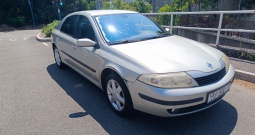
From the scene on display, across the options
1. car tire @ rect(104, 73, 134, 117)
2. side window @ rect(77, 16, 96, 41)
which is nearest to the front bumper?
car tire @ rect(104, 73, 134, 117)

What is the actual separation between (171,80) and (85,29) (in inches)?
82.2

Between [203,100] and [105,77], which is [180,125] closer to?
[203,100]

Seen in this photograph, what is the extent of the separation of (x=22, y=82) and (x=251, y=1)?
1506cm

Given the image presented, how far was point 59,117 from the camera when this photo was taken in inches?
124

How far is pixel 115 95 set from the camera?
3.07 meters

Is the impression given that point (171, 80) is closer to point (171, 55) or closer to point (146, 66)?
point (146, 66)

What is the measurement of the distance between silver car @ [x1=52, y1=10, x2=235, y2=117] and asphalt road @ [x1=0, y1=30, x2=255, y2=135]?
302 mm

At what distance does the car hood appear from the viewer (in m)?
2.58

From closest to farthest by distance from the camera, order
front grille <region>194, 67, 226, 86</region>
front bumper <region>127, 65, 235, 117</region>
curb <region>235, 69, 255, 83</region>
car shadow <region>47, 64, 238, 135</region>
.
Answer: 1. front bumper <region>127, 65, 235, 117</region>
2. front grille <region>194, 67, 226, 86</region>
3. car shadow <region>47, 64, 238, 135</region>
4. curb <region>235, 69, 255, 83</region>

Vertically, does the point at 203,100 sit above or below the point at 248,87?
above

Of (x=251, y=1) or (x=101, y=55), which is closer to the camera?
(x=101, y=55)

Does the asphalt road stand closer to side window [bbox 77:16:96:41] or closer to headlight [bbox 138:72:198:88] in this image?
headlight [bbox 138:72:198:88]

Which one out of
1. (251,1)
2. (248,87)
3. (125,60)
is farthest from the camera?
(251,1)

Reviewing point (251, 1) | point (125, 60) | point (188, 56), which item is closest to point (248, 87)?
point (188, 56)
